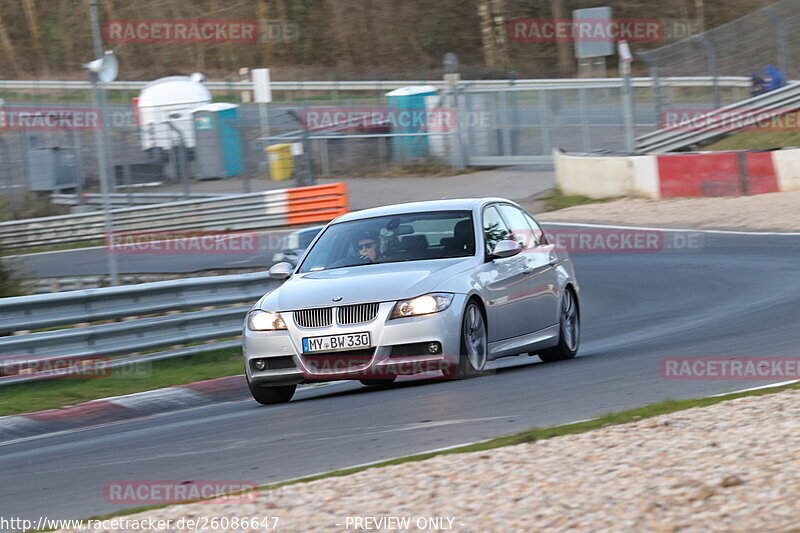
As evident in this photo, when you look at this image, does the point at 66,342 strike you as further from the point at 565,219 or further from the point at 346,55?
the point at 346,55

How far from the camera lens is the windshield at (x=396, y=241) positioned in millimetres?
10281

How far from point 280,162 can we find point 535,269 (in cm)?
2470

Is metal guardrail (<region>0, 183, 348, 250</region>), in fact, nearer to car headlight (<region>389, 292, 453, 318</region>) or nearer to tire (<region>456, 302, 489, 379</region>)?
tire (<region>456, 302, 489, 379</region>)

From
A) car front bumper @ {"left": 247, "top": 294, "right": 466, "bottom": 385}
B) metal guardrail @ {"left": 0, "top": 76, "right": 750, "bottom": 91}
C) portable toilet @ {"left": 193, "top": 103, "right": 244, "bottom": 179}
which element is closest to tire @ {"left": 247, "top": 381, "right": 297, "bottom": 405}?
car front bumper @ {"left": 247, "top": 294, "right": 466, "bottom": 385}

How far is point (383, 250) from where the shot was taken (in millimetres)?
10328

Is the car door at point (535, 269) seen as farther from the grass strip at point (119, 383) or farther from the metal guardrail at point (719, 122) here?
the metal guardrail at point (719, 122)

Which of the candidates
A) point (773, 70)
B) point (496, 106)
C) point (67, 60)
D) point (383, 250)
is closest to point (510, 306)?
point (383, 250)

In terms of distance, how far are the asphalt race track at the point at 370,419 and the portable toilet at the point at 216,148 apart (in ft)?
69.3

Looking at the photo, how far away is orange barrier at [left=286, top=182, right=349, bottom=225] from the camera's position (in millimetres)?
29359

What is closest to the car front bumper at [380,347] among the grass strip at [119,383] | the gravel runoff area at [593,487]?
A: the grass strip at [119,383]

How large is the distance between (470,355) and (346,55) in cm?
5008

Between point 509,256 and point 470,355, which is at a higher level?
point 509,256

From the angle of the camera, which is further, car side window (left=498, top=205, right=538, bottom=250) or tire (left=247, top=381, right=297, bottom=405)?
car side window (left=498, top=205, right=538, bottom=250)

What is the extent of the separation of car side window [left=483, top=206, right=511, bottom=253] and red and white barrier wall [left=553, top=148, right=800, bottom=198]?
48.5 feet
